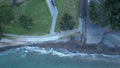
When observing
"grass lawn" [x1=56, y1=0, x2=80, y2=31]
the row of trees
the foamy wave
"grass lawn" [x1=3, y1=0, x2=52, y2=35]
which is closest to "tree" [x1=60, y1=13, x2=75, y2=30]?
"grass lawn" [x1=56, y1=0, x2=80, y2=31]

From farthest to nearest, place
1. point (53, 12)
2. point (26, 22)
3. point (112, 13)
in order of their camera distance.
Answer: point (53, 12) < point (26, 22) < point (112, 13)

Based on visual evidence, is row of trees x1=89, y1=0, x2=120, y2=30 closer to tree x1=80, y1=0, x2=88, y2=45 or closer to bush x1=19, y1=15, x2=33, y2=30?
tree x1=80, y1=0, x2=88, y2=45

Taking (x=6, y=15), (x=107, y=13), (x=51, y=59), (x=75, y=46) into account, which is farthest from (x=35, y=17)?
(x=107, y=13)

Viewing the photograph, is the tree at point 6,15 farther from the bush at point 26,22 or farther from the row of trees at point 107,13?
the row of trees at point 107,13

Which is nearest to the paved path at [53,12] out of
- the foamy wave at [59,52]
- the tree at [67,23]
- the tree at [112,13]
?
the tree at [67,23]

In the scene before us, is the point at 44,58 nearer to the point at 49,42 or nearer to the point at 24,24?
the point at 49,42

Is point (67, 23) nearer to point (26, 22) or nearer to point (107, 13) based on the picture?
point (26, 22)
